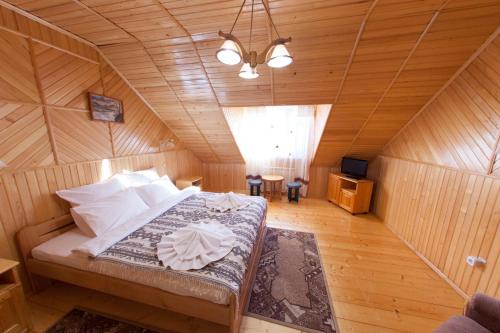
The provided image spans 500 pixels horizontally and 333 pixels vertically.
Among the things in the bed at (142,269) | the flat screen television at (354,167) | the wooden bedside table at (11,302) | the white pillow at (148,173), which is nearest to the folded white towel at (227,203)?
the bed at (142,269)

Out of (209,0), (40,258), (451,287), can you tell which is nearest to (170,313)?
(40,258)

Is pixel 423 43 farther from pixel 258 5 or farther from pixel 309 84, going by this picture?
pixel 258 5

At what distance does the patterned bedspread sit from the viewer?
1430mm

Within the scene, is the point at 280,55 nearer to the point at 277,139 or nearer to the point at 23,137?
the point at 23,137

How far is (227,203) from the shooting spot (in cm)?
264

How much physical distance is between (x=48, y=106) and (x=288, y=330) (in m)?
3.19

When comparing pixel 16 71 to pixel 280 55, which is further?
pixel 16 71

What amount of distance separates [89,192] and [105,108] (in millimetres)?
1158

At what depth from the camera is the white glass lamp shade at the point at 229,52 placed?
4.09 ft

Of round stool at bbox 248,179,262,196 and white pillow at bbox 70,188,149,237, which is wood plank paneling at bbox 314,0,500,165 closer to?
round stool at bbox 248,179,262,196

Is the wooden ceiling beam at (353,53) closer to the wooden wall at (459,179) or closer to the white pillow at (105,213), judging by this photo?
the wooden wall at (459,179)

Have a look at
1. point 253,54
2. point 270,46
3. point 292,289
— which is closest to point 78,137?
point 253,54

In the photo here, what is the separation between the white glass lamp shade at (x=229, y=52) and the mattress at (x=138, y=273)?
159 cm

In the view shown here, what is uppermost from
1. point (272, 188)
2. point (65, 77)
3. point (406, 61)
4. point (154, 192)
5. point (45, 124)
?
point (406, 61)
